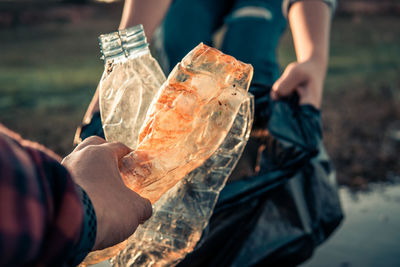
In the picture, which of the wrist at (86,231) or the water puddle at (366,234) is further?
the water puddle at (366,234)

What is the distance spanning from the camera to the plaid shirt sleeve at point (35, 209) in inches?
15.4

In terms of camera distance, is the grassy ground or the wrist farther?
the grassy ground

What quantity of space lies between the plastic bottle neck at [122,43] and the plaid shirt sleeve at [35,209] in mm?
361

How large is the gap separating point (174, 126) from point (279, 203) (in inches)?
23.5

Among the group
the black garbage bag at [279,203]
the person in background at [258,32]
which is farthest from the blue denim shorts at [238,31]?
the black garbage bag at [279,203]

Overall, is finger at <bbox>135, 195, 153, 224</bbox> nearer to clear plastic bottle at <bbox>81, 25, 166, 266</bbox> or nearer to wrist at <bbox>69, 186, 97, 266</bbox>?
wrist at <bbox>69, 186, 97, 266</bbox>

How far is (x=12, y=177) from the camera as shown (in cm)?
40

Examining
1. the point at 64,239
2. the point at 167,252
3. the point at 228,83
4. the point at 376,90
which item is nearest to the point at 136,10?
the point at 228,83

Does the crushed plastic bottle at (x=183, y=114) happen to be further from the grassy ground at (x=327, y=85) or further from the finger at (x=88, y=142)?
the grassy ground at (x=327, y=85)

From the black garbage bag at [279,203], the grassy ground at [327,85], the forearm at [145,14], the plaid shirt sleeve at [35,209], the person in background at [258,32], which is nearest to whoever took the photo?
the plaid shirt sleeve at [35,209]

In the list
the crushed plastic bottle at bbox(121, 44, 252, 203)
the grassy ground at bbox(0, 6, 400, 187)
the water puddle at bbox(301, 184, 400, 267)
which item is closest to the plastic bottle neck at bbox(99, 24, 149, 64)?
the crushed plastic bottle at bbox(121, 44, 252, 203)

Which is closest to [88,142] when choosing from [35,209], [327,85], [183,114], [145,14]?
[183,114]

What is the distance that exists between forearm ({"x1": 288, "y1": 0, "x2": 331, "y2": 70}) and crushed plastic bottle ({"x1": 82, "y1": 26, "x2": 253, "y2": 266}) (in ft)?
1.94

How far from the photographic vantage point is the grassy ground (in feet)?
7.75
